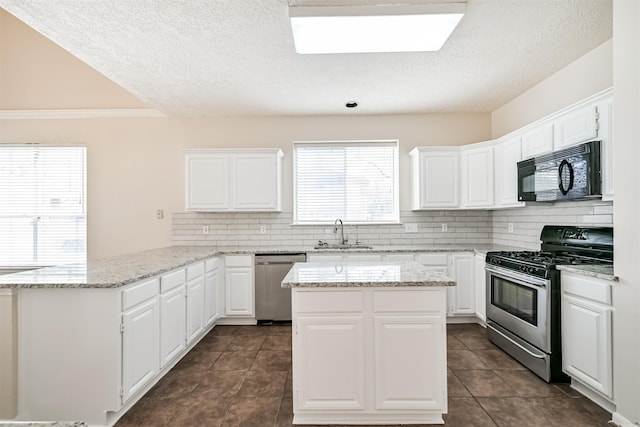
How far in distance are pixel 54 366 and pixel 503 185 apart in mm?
4256

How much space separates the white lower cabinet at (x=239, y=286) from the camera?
3.97 meters

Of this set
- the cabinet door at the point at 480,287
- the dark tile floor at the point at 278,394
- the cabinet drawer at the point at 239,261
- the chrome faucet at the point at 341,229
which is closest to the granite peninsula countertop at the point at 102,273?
the cabinet drawer at the point at 239,261

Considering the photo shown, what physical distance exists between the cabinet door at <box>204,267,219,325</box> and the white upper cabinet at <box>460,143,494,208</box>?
10.3ft

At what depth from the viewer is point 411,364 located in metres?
1.97

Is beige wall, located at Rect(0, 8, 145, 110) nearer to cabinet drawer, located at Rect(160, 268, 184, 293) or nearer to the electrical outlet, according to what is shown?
cabinet drawer, located at Rect(160, 268, 184, 293)

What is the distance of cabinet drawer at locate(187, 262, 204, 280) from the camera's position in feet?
10.1

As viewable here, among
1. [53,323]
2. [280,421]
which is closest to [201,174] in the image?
[53,323]

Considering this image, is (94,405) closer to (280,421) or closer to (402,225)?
(280,421)

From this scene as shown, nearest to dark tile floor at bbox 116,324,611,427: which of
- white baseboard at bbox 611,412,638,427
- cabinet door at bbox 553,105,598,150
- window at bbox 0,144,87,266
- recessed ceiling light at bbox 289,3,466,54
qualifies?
white baseboard at bbox 611,412,638,427

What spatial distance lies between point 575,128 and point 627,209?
3.36ft

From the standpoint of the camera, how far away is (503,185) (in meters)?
3.73

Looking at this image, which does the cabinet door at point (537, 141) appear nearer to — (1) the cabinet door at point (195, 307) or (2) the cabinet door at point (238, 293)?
(2) the cabinet door at point (238, 293)

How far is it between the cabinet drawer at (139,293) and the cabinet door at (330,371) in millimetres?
1119

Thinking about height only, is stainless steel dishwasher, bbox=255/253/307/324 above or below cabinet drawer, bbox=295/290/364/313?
below
